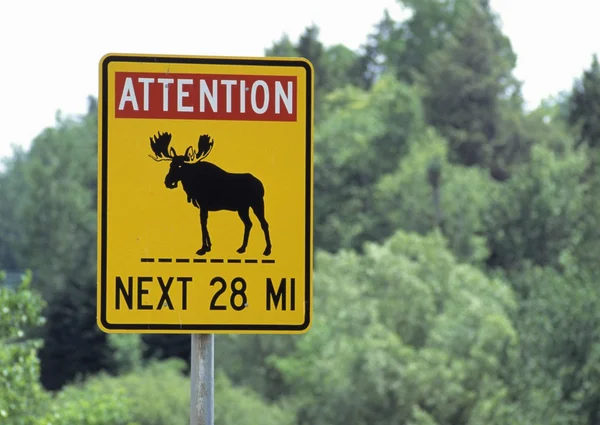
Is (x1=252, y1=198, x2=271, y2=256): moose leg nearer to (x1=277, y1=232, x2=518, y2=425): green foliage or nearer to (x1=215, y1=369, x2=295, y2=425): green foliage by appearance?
(x1=277, y1=232, x2=518, y2=425): green foliage

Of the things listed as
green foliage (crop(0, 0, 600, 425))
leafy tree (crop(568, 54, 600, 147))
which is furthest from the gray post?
leafy tree (crop(568, 54, 600, 147))

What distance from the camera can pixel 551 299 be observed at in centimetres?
4466

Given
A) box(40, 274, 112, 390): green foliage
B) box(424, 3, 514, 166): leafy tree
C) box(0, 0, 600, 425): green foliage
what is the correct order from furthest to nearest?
1. box(424, 3, 514, 166): leafy tree
2. box(40, 274, 112, 390): green foliage
3. box(0, 0, 600, 425): green foliage

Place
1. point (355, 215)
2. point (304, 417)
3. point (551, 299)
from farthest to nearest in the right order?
point (355, 215)
point (304, 417)
point (551, 299)

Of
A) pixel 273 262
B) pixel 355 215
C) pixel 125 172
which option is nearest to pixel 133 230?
pixel 125 172

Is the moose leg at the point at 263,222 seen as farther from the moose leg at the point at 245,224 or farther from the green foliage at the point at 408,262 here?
the green foliage at the point at 408,262

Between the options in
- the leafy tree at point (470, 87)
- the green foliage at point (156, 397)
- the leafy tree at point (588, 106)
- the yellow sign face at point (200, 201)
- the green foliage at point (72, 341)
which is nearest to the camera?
the yellow sign face at point (200, 201)

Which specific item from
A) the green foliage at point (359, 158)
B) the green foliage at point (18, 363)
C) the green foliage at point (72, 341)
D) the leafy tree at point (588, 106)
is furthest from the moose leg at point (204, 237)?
the leafy tree at point (588, 106)

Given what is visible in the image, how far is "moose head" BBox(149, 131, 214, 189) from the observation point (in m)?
4.25

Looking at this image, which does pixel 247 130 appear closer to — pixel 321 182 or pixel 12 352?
pixel 12 352

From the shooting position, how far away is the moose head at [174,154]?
13.9ft

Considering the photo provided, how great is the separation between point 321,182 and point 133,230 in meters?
81.0

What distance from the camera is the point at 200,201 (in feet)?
14.1

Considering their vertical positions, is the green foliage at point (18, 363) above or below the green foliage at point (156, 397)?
above
